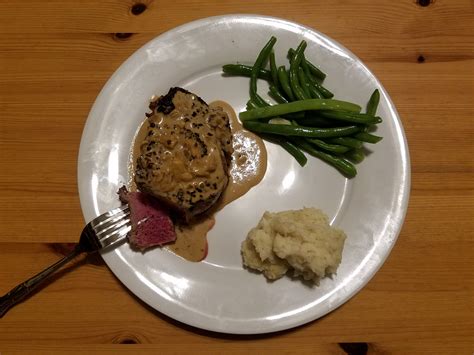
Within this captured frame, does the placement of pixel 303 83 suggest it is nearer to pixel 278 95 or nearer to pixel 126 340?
pixel 278 95

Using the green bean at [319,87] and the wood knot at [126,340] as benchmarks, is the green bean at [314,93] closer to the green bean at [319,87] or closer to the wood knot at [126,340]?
the green bean at [319,87]

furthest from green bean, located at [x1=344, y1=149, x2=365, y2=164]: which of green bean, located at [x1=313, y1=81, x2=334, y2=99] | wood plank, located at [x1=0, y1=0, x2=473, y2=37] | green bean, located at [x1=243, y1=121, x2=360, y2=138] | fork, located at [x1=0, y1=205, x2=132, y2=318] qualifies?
fork, located at [x1=0, y1=205, x2=132, y2=318]

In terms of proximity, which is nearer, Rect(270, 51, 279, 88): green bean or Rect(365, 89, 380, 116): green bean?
Rect(365, 89, 380, 116): green bean

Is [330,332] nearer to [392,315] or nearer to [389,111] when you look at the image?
[392,315]

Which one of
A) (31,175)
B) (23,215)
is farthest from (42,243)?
(31,175)

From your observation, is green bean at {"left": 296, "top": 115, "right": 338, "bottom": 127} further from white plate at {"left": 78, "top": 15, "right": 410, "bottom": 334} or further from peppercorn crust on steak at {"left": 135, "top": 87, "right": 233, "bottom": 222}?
peppercorn crust on steak at {"left": 135, "top": 87, "right": 233, "bottom": 222}

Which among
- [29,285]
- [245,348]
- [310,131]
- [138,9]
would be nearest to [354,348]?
[245,348]

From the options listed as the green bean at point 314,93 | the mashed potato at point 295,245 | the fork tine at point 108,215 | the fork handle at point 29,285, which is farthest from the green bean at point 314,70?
the fork handle at point 29,285
